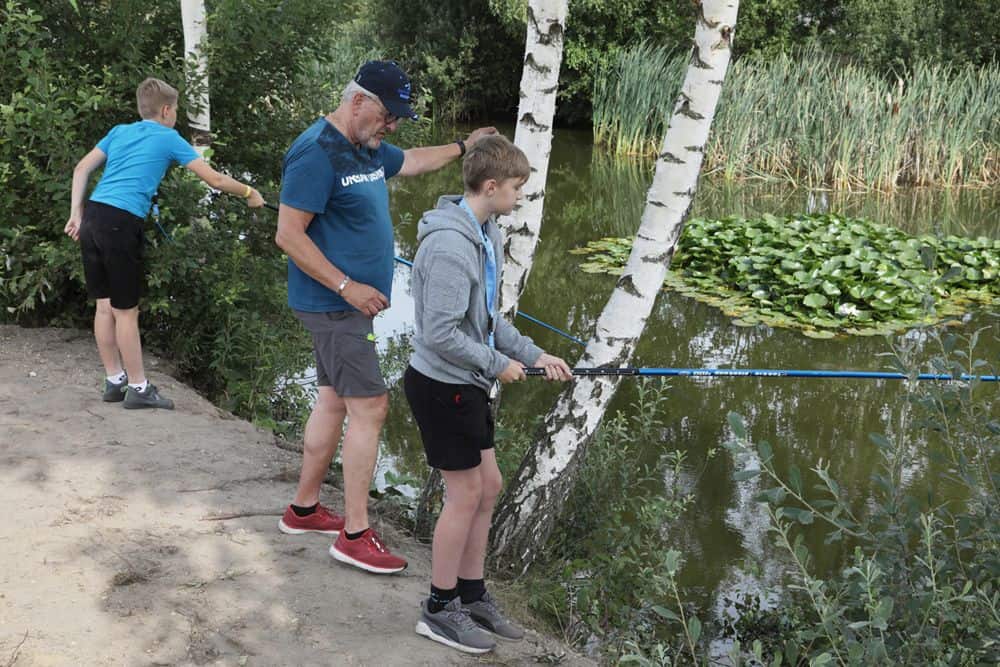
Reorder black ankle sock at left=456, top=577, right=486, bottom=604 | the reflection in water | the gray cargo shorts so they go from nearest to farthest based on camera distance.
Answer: black ankle sock at left=456, top=577, right=486, bottom=604, the gray cargo shorts, the reflection in water

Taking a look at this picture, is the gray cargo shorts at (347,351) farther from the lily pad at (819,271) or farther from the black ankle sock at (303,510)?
the lily pad at (819,271)

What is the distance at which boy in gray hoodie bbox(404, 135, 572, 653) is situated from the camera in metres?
3.25

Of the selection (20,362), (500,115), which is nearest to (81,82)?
(20,362)

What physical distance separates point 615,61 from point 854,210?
6590 millimetres

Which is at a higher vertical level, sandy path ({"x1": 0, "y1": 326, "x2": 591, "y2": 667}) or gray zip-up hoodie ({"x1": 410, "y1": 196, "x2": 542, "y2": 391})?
gray zip-up hoodie ({"x1": 410, "y1": 196, "x2": 542, "y2": 391})

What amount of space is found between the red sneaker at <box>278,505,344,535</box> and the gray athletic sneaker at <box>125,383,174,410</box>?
152 cm

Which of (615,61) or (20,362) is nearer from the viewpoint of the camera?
(20,362)

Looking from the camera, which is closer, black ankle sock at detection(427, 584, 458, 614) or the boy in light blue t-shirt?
black ankle sock at detection(427, 584, 458, 614)

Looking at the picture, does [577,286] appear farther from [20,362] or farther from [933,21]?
[933,21]

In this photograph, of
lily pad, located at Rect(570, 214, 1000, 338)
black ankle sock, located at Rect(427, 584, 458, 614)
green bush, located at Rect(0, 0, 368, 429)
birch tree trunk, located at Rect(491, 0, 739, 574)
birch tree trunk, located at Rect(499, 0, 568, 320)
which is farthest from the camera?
lily pad, located at Rect(570, 214, 1000, 338)

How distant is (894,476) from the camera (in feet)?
11.5

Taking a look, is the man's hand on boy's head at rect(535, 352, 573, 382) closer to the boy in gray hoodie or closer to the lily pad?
the boy in gray hoodie

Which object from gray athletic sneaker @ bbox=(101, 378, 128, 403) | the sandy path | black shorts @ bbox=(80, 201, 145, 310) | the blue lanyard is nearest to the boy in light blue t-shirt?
black shorts @ bbox=(80, 201, 145, 310)

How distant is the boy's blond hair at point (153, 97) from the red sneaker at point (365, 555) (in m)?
2.46
